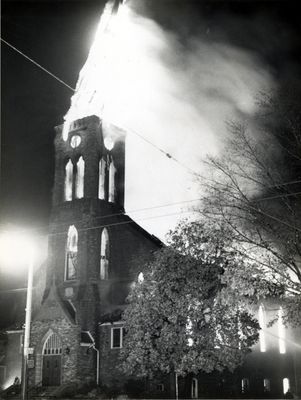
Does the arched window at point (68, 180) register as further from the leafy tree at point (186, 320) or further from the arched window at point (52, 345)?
the leafy tree at point (186, 320)

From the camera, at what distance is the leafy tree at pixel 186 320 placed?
27.8 metres

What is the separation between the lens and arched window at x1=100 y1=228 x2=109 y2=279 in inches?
1570

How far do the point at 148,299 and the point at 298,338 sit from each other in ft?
67.4

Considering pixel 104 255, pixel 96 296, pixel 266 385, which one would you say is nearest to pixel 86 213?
pixel 104 255

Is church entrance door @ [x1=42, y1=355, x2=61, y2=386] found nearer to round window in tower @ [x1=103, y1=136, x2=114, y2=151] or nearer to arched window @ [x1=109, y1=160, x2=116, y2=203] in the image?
arched window @ [x1=109, y1=160, x2=116, y2=203]

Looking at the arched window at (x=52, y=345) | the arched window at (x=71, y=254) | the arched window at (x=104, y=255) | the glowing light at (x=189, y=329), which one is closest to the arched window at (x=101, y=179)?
the arched window at (x=104, y=255)

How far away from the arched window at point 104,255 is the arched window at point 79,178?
12.2 ft

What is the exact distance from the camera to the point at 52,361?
35562 mm

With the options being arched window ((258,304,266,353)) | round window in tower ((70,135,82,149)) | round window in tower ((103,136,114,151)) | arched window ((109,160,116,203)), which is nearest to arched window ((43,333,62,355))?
arched window ((109,160,116,203))

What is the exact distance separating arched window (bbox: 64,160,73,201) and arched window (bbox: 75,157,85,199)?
541mm

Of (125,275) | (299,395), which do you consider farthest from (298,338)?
(125,275)

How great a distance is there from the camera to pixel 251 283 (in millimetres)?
20000

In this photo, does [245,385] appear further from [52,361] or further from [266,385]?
[52,361]

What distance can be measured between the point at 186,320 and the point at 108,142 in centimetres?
1939
